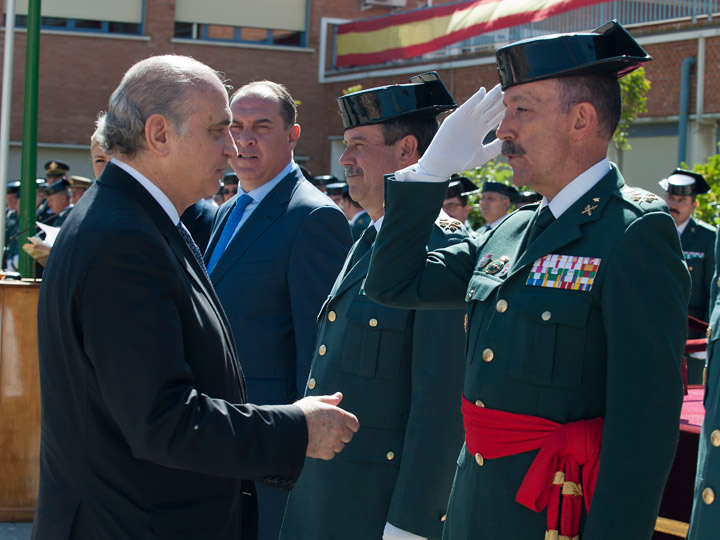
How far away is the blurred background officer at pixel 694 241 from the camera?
25.6 ft

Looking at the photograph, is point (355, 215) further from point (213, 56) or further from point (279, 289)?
point (213, 56)

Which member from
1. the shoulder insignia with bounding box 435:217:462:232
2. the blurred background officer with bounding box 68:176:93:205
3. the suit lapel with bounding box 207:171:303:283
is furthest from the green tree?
the blurred background officer with bounding box 68:176:93:205

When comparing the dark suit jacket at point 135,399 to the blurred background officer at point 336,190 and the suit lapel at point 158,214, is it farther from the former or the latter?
the blurred background officer at point 336,190

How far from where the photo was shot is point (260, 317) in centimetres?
362

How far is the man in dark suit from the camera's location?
6.28 ft

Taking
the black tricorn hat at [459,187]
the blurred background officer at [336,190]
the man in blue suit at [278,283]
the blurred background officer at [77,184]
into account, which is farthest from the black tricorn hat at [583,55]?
the blurred background officer at [336,190]

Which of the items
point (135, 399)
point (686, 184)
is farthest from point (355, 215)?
point (135, 399)

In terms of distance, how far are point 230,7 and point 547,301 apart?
76.1 ft

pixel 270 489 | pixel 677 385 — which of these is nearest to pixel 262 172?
pixel 270 489

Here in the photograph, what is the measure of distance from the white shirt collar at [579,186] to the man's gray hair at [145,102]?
92 centimetres

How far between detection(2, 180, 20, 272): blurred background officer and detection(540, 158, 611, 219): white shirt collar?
833 centimetres

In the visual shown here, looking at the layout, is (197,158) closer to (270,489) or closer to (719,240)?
(719,240)

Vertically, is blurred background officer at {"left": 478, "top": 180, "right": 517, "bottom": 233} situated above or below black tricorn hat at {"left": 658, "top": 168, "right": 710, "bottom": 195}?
below

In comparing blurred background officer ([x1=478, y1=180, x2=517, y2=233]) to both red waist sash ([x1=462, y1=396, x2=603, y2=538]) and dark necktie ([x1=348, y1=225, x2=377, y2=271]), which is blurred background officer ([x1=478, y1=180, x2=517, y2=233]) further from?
red waist sash ([x1=462, y1=396, x2=603, y2=538])
